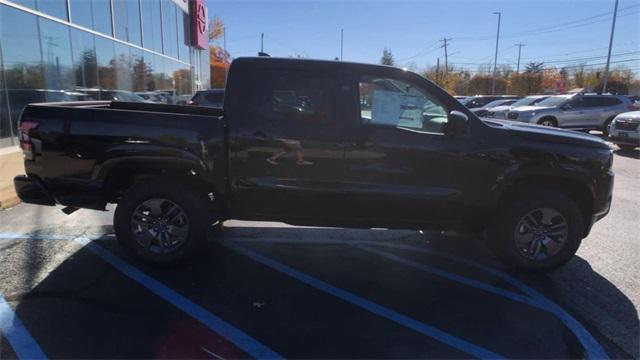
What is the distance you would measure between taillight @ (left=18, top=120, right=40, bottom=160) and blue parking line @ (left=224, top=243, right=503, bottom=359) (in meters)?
2.37

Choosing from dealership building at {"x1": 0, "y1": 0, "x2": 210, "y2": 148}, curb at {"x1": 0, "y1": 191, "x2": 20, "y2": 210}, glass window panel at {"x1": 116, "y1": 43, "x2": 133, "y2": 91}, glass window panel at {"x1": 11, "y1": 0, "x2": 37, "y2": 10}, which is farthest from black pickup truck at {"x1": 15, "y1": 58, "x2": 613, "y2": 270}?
glass window panel at {"x1": 116, "y1": 43, "x2": 133, "y2": 91}

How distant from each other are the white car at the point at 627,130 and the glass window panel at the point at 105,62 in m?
17.6

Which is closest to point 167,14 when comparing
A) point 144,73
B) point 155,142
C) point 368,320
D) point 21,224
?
point 144,73

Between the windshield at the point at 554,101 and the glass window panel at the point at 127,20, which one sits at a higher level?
the glass window panel at the point at 127,20

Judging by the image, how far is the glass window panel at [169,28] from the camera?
2762cm

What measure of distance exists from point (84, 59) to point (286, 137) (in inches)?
564

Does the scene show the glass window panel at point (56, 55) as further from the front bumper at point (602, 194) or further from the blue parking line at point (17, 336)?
the front bumper at point (602, 194)

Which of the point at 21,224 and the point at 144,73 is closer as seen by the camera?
the point at 21,224

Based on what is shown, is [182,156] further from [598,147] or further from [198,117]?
[598,147]

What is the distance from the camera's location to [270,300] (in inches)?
158

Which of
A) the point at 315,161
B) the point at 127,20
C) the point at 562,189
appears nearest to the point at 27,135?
the point at 315,161

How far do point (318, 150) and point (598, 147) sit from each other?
9.18 ft

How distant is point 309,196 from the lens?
4.56 m

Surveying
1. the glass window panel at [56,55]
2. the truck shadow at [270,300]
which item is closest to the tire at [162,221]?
the truck shadow at [270,300]
